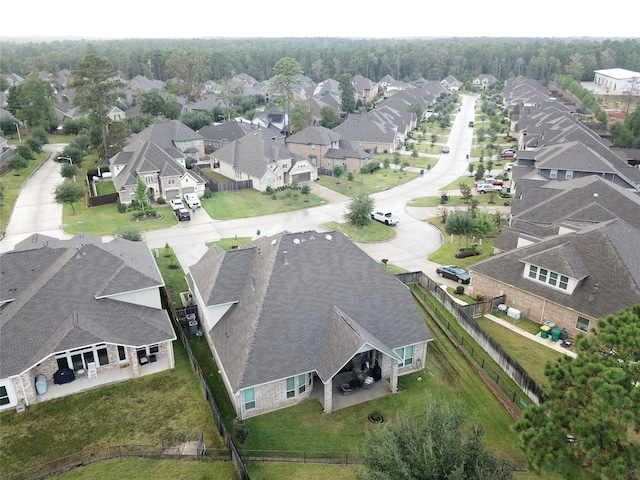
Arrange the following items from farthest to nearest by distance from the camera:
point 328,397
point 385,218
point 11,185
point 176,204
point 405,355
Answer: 1. point 11,185
2. point 176,204
3. point 385,218
4. point 405,355
5. point 328,397

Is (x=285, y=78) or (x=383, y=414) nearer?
(x=383, y=414)

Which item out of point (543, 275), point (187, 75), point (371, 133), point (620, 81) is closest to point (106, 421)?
point (543, 275)

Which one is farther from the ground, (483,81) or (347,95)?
(483,81)

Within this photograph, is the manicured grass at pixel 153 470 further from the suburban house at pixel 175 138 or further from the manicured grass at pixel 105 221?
the suburban house at pixel 175 138

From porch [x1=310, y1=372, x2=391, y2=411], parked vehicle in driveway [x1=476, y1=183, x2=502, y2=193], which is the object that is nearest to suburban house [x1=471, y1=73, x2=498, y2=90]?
parked vehicle in driveway [x1=476, y1=183, x2=502, y2=193]

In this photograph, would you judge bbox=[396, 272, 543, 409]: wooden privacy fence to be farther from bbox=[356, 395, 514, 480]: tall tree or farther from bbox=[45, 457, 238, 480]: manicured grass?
bbox=[45, 457, 238, 480]: manicured grass

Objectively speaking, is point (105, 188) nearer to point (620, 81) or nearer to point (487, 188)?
point (487, 188)

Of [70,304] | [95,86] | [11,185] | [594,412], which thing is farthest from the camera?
[95,86]

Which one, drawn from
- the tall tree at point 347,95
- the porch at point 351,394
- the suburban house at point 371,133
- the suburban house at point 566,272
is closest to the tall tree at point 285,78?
the suburban house at point 371,133
